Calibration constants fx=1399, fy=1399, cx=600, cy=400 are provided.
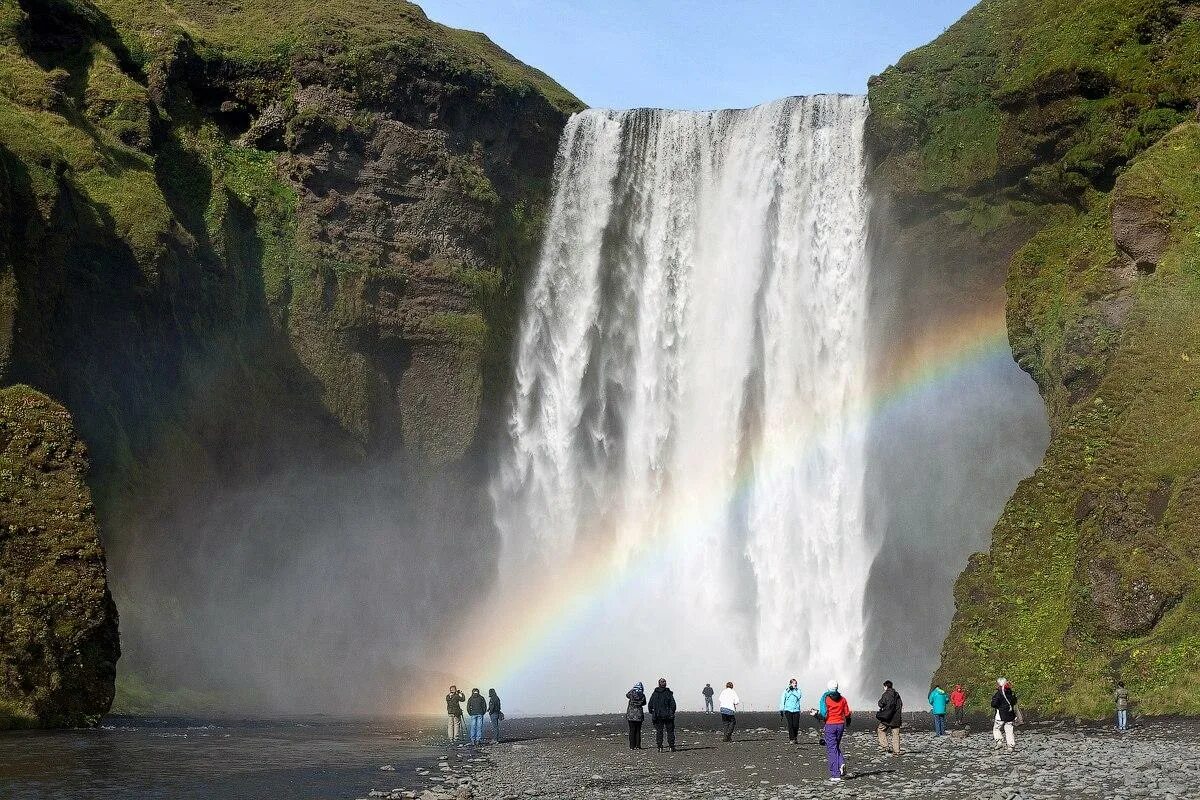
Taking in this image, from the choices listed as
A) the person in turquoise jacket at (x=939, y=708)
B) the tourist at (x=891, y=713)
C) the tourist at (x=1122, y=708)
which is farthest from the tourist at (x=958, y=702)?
the tourist at (x=891, y=713)

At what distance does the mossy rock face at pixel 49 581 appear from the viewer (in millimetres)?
33625

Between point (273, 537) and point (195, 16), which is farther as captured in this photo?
point (195, 16)

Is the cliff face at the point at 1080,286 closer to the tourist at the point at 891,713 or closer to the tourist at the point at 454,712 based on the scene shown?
the tourist at the point at 891,713

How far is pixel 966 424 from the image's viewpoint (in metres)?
56.3

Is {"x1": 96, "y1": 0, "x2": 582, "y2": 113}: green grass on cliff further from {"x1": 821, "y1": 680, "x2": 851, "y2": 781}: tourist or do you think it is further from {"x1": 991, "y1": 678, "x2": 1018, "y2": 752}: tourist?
{"x1": 821, "y1": 680, "x2": 851, "y2": 781}: tourist

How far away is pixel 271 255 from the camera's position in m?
61.5

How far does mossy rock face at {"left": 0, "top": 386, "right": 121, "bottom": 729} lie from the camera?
110 feet

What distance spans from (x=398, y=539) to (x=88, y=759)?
34649 millimetres

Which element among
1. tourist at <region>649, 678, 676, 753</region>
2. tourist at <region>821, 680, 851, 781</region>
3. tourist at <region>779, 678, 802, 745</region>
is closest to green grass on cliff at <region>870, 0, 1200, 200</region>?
tourist at <region>779, 678, 802, 745</region>

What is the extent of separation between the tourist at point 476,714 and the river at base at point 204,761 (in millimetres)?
1173

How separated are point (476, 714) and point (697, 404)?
30.7 m

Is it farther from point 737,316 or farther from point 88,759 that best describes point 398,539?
point 88,759

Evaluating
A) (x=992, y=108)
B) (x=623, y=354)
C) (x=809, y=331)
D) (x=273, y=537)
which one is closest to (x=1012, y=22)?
(x=992, y=108)

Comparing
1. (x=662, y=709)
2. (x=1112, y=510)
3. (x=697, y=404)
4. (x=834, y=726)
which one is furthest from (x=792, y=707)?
(x=697, y=404)
